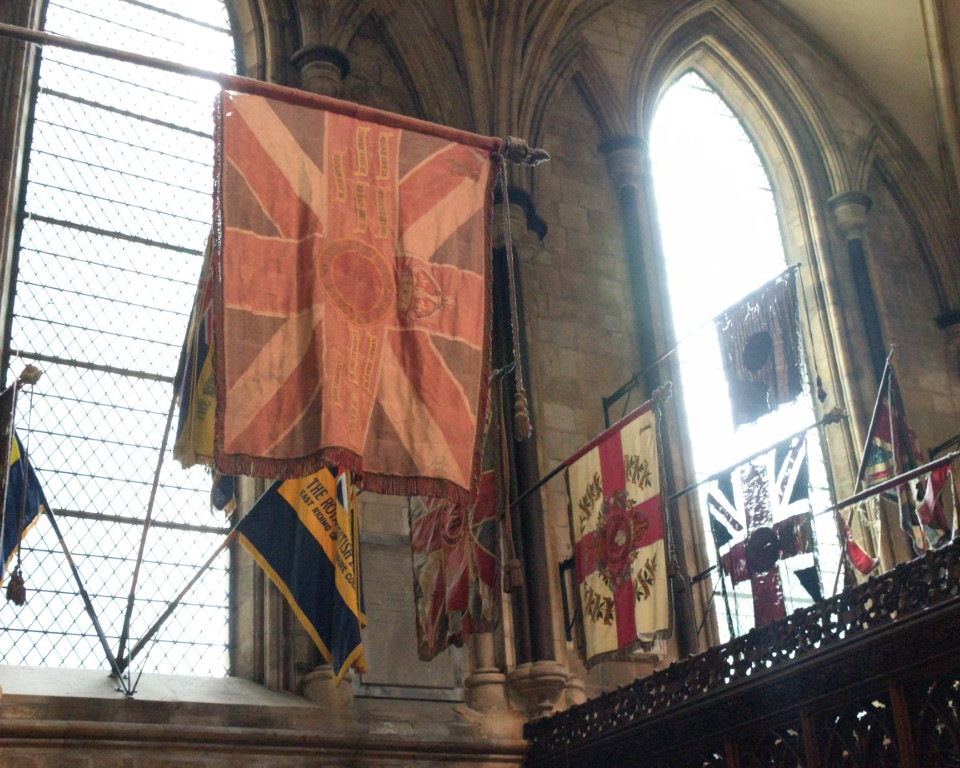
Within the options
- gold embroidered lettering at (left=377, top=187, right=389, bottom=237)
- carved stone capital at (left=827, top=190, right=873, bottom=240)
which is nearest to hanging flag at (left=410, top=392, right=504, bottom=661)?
gold embroidered lettering at (left=377, top=187, right=389, bottom=237)

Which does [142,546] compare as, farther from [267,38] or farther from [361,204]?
[267,38]

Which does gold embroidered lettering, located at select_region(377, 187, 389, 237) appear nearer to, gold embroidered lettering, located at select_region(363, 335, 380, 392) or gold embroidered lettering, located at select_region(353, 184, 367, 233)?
gold embroidered lettering, located at select_region(353, 184, 367, 233)

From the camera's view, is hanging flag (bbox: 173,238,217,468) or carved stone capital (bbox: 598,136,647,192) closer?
hanging flag (bbox: 173,238,217,468)

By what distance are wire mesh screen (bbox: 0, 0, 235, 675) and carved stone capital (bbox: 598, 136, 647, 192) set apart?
3827 mm

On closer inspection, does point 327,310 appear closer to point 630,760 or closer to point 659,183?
point 630,760

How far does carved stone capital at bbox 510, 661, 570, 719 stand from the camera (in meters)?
11.2

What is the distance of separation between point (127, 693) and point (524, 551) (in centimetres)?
354

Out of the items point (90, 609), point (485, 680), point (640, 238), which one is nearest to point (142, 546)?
point (90, 609)

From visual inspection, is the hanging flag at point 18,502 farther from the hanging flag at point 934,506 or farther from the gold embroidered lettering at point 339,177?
the hanging flag at point 934,506

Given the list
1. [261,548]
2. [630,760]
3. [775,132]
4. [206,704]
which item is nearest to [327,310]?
[261,548]

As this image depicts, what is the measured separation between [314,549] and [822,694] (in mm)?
3515

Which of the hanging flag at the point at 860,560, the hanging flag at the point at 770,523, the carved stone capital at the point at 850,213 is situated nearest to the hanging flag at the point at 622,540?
the hanging flag at the point at 770,523

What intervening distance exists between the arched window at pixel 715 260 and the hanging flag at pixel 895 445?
1.42 meters

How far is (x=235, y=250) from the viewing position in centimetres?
837
